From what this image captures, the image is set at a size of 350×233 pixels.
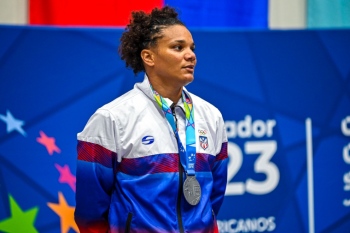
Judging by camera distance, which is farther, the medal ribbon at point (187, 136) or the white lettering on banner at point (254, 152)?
the white lettering on banner at point (254, 152)

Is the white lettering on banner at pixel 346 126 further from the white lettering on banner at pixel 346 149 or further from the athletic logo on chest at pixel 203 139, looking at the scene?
the athletic logo on chest at pixel 203 139

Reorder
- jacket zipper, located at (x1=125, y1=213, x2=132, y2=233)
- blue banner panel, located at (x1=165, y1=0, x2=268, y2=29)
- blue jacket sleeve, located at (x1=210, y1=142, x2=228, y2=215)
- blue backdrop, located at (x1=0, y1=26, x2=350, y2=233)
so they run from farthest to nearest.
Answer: blue banner panel, located at (x1=165, y1=0, x2=268, y2=29) → blue backdrop, located at (x1=0, y1=26, x2=350, y2=233) → blue jacket sleeve, located at (x1=210, y1=142, x2=228, y2=215) → jacket zipper, located at (x1=125, y1=213, x2=132, y2=233)

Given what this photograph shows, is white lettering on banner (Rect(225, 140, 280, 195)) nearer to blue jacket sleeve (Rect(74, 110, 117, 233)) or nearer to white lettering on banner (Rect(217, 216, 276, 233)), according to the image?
white lettering on banner (Rect(217, 216, 276, 233))

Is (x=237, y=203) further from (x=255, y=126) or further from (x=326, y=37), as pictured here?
(x=326, y=37)

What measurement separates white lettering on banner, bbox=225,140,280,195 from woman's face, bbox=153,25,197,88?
1.71 meters

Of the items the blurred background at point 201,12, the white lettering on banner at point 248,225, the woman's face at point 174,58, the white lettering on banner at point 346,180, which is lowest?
the white lettering on banner at point 248,225

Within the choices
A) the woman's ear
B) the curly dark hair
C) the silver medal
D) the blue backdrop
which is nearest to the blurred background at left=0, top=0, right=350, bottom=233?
the blue backdrop

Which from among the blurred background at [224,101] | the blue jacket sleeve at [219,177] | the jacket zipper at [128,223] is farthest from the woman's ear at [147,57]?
the blurred background at [224,101]

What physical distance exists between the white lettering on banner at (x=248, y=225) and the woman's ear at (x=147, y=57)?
187cm

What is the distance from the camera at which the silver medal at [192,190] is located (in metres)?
2.66

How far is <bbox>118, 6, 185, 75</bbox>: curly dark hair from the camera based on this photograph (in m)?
2.85

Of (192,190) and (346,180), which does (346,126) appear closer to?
(346,180)

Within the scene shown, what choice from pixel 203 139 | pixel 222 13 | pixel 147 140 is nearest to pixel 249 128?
pixel 222 13

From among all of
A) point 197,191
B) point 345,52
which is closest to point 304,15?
point 345,52
